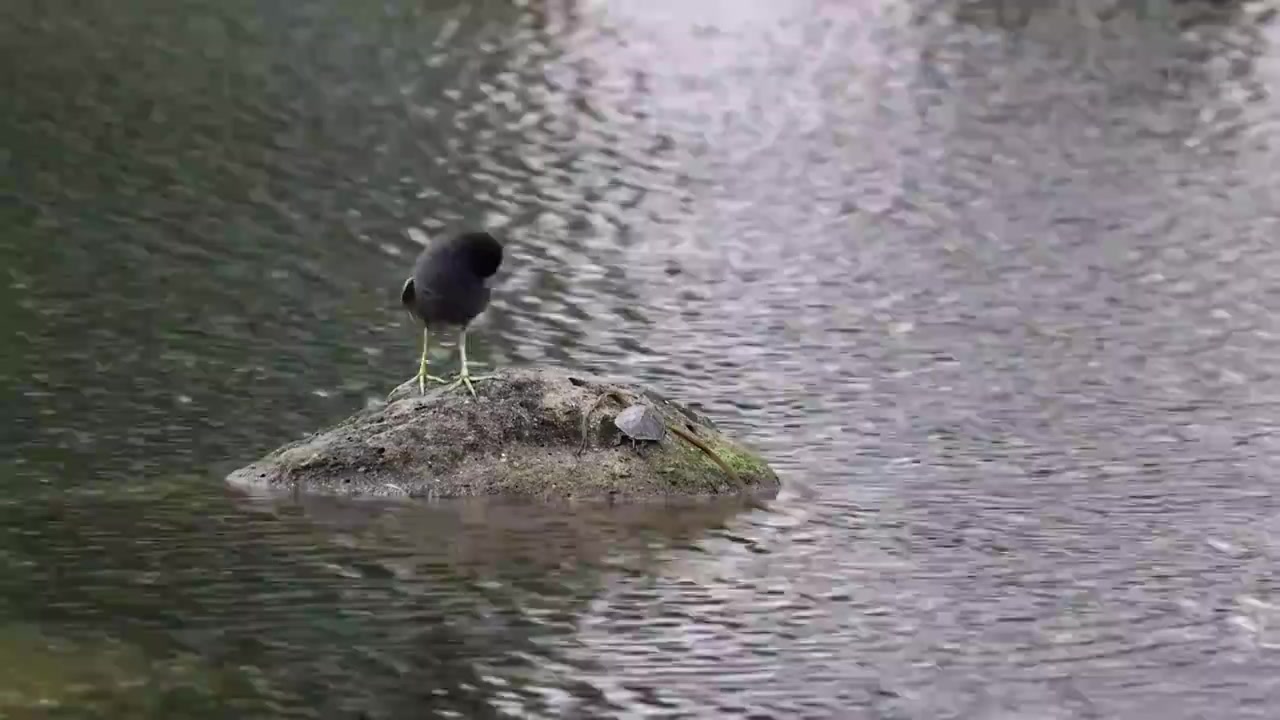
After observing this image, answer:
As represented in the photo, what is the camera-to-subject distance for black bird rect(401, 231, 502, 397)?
14766 millimetres

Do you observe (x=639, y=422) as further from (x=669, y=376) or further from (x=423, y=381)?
(x=669, y=376)

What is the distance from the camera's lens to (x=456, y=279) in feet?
48.4

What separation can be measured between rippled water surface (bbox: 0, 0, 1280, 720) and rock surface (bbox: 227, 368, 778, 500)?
34cm

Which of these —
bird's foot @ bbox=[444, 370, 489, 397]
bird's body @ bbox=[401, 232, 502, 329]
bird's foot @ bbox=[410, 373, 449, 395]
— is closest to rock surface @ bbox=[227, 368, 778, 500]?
bird's foot @ bbox=[444, 370, 489, 397]

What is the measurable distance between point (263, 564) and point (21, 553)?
1.71 m

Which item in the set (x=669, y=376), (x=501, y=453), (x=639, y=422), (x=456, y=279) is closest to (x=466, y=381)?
(x=501, y=453)

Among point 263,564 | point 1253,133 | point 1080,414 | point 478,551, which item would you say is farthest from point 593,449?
point 1253,133

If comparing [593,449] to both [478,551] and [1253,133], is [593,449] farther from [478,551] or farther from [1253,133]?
[1253,133]

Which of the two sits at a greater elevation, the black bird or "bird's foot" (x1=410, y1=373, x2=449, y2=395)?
the black bird

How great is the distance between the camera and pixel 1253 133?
3556cm

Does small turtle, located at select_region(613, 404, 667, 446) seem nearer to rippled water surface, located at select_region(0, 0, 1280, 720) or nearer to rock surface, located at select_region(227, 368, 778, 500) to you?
rock surface, located at select_region(227, 368, 778, 500)

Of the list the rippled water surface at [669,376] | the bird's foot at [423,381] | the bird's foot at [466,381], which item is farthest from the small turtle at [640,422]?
the bird's foot at [423,381]

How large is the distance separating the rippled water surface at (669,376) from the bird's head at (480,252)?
1.84 metres

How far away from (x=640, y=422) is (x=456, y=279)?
1774 millimetres
